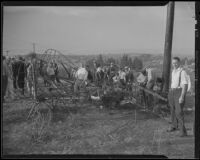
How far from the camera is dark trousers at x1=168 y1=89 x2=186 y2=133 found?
19.3 ft

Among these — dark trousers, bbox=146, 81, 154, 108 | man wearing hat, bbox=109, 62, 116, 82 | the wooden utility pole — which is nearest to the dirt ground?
dark trousers, bbox=146, 81, 154, 108

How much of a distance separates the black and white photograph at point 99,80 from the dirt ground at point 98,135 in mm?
13

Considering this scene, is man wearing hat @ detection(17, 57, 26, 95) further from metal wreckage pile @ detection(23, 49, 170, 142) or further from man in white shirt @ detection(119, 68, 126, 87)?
man in white shirt @ detection(119, 68, 126, 87)

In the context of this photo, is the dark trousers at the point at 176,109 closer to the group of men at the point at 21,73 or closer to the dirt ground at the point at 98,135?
the dirt ground at the point at 98,135

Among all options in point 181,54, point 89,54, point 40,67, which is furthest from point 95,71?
point 181,54

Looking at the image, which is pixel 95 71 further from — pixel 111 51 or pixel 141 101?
pixel 141 101

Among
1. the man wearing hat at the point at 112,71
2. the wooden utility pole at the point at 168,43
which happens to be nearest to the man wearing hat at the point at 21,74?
the man wearing hat at the point at 112,71

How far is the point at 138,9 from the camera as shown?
5734 millimetres

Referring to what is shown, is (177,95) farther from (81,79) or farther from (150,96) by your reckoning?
(81,79)

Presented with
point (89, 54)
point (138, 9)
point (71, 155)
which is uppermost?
point (138, 9)

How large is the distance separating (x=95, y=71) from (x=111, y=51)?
36 centimetres

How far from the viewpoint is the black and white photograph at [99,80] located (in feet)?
18.9

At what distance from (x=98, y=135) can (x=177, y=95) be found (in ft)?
3.93

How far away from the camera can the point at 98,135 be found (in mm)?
5906
